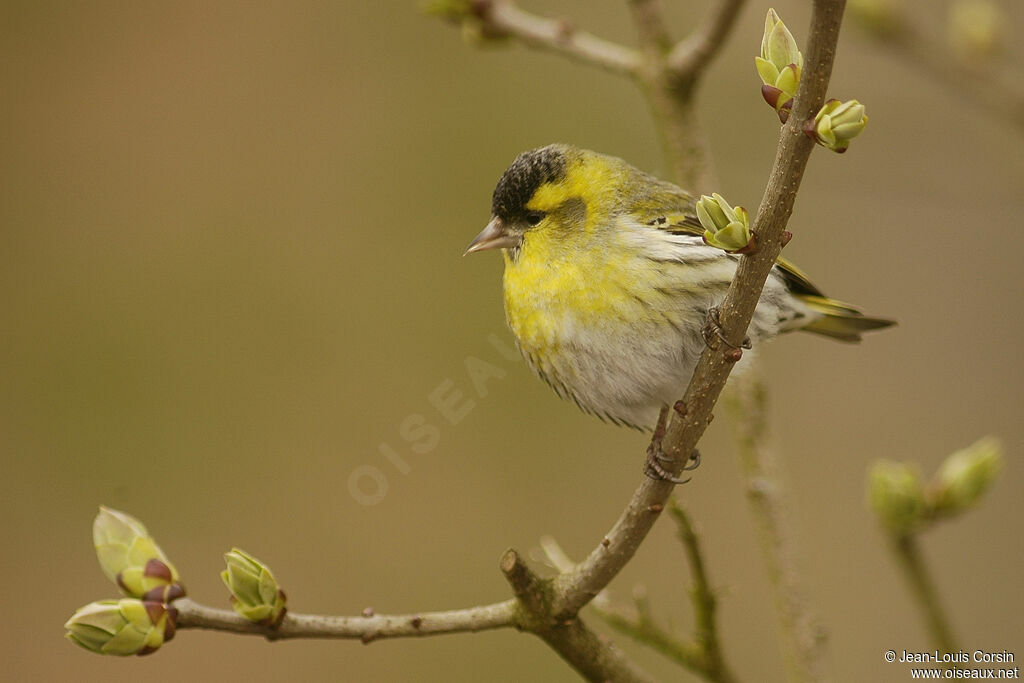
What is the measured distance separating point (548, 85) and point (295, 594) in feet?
8.75

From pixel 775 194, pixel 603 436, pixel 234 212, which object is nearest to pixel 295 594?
pixel 603 436

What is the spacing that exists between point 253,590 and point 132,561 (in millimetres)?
243

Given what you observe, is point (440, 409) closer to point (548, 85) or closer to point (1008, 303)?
point (548, 85)

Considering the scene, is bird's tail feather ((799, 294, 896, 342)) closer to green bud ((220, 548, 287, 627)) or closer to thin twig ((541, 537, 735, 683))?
thin twig ((541, 537, 735, 683))

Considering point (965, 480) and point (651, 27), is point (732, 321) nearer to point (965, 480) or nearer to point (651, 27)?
point (965, 480)

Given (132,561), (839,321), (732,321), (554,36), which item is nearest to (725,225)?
(732,321)

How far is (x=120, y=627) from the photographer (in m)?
1.75

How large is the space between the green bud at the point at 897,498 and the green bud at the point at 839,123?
0.88 m

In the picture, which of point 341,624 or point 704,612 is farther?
point 704,612

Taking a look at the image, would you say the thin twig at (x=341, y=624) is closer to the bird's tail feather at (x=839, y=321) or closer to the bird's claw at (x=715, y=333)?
the bird's claw at (x=715, y=333)

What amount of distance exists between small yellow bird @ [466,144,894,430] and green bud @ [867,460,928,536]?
588mm

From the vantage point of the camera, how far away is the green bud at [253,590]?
1771 millimetres

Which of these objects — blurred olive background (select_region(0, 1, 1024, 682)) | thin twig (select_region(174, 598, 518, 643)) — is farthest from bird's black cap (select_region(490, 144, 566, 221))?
blurred olive background (select_region(0, 1, 1024, 682))

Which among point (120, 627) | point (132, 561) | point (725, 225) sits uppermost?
point (725, 225)
